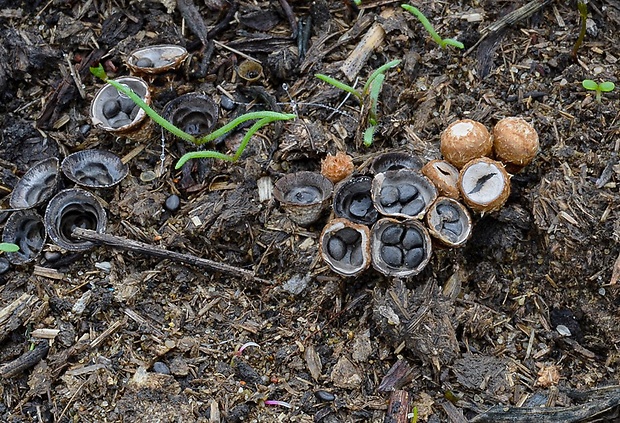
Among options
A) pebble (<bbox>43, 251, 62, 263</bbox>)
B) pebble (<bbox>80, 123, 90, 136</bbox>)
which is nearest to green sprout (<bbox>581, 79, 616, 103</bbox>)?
pebble (<bbox>80, 123, 90, 136</bbox>)

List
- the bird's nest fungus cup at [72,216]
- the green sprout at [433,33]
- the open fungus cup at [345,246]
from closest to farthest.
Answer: the open fungus cup at [345,246]
the bird's nest fungus cup at [72,216]
the green sprout at [433,33]

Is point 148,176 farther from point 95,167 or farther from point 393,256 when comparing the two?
point 393,256

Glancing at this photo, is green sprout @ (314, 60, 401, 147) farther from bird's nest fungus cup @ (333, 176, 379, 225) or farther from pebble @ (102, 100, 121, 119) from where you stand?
pebble @ (102, 100, 121, 119)

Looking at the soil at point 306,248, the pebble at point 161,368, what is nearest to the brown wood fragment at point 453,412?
the soil at point 306,248

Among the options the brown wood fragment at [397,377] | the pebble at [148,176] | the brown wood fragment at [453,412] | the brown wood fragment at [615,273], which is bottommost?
the brown wood fragment at [453,412]

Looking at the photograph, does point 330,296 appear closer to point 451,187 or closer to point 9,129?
point 451,187

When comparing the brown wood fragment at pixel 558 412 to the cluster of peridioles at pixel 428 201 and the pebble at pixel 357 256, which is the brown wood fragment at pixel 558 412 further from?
the pebble at pixel 357 256

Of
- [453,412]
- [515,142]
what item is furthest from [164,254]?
→ [515,142]

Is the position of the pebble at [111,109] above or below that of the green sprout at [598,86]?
above
